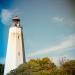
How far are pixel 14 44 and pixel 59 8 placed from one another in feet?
3.87

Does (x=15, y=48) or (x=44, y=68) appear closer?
(x=44, y=68)

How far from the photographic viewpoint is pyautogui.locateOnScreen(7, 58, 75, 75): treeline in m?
8.20

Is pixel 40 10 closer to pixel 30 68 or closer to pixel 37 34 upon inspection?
pixel 37 34

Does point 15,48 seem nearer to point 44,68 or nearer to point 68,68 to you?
point 44,68

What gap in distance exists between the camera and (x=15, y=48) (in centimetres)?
869

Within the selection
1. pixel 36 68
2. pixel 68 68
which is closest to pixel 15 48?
pixel 36 68

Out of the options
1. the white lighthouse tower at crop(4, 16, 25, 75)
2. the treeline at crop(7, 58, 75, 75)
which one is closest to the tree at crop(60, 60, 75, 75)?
the treeline at crop(7, 58, 75, 75)

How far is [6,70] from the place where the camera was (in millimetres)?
8469

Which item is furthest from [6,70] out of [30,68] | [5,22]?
[5,22]

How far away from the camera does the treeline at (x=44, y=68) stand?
323 inches

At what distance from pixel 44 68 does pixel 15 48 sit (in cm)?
61

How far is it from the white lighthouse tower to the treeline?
0.19m

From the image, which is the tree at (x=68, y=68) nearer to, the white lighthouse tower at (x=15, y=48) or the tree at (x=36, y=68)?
the tree at (x=36, y=68)

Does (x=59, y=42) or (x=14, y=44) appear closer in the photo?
(x=59, y=42)
